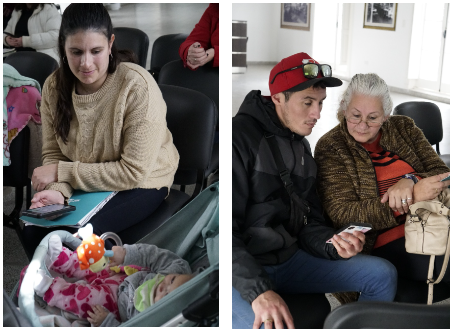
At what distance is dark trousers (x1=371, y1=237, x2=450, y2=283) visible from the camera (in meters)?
1.63

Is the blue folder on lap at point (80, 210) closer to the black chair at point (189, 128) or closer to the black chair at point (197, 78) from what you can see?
the black chair at point (189, 128)

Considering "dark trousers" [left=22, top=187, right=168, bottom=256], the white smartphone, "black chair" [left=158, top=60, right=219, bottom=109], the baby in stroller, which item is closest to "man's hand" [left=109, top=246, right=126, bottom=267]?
the baby in stroller

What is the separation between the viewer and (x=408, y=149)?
1.82m

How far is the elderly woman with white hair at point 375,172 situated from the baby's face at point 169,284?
0.56m

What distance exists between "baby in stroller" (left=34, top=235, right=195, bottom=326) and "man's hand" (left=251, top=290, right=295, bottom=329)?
0.20 meters

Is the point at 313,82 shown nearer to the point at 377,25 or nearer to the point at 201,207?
Answer: the point at 201,207

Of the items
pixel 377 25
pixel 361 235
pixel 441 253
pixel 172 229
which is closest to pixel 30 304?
pixel 172 229

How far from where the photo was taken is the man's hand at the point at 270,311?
131 centimetres

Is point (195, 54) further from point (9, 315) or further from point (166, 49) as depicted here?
point (9, 315)

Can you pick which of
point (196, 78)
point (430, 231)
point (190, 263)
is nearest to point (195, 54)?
point (196, 78)

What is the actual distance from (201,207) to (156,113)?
0.38 meters

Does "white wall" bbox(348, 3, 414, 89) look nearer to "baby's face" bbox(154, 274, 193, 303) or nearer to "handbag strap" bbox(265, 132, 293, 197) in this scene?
"handbag strap" bbox(265, 132, 293, 197)

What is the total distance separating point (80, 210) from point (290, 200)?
73cm

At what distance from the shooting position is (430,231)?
1.49 meters
